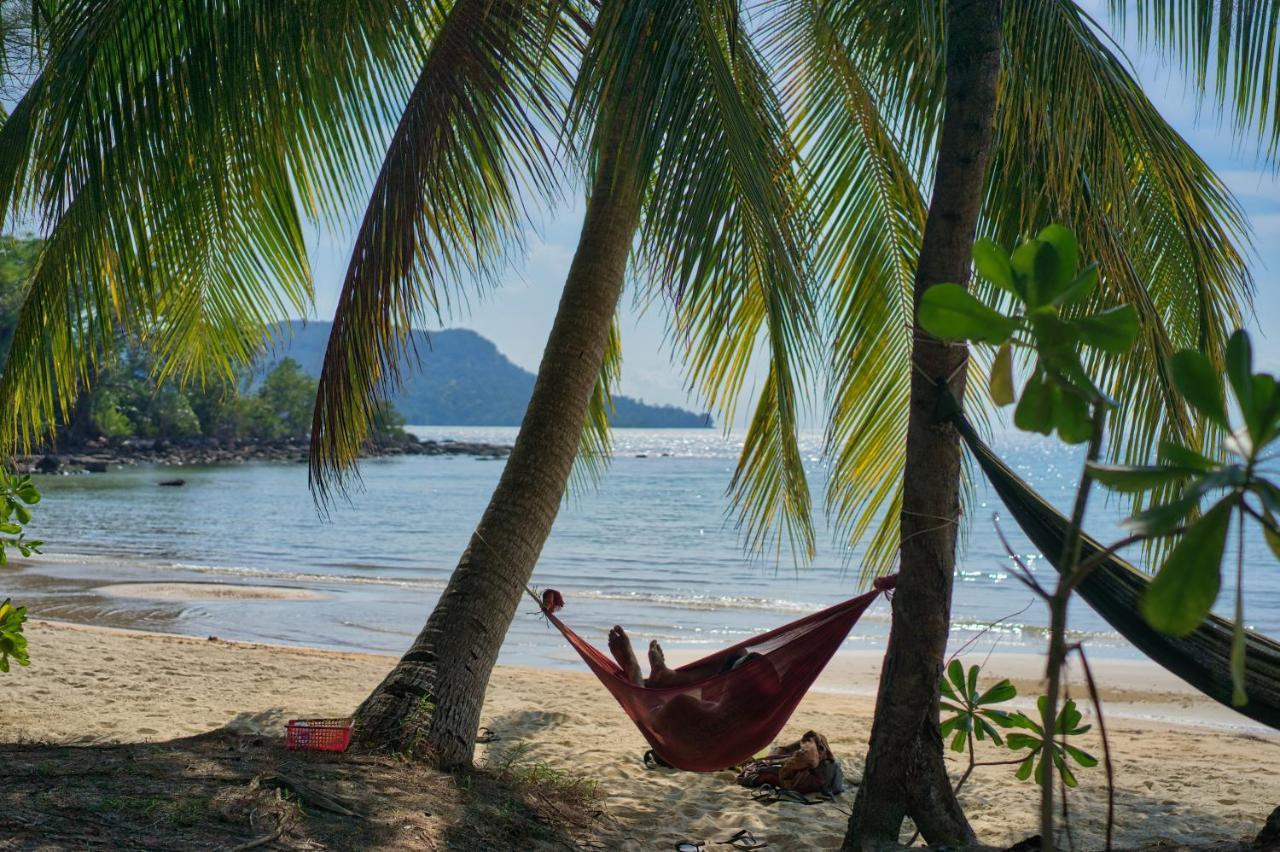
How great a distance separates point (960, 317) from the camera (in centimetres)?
97

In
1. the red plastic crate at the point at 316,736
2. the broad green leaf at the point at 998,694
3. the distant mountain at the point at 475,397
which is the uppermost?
the distant mountain at the point at 475,397

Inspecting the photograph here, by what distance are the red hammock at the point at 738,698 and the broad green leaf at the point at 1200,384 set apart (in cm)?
203

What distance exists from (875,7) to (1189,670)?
220cm

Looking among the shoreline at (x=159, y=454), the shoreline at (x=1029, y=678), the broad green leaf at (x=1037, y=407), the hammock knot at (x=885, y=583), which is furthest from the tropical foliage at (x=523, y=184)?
the shoreline at (x=159, y=454)

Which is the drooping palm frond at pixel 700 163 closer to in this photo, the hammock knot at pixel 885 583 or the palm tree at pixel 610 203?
the palm tree at pixel 610 203

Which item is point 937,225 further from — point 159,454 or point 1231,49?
point 159,454

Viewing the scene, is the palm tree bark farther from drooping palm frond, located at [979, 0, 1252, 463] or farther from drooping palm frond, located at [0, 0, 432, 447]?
drooping palm frond, located at [0, 0, 432, 447]

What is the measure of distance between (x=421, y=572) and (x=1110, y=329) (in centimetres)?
1217

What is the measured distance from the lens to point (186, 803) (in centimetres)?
227

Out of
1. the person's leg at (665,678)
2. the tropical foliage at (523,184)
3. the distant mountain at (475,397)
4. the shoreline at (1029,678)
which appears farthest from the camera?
the distant mountain at (475,397)

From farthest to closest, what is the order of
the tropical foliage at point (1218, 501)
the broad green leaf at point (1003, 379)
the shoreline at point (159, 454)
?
the shoreline at point (159, 454) → the broad green leaf at point (1003, 379) → the tropical foliage at point (1218, 501)

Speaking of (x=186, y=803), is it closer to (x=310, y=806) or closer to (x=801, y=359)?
(x=310, y=806)

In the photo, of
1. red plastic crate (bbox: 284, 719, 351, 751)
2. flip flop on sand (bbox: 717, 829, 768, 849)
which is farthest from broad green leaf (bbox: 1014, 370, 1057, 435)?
red plastic crate (bbox: 284, 719, 351, 751)

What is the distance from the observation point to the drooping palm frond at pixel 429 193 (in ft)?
8.65
